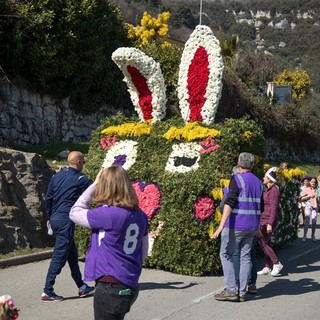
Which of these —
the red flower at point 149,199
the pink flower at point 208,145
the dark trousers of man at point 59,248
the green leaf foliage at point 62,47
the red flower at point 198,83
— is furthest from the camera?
the green leaf foliage at point 62,47

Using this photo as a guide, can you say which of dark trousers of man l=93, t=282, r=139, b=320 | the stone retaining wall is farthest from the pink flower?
the stone retaining wall

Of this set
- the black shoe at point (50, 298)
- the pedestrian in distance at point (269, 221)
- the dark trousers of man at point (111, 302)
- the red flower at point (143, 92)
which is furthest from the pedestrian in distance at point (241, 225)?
the red flower at point (143, 92)

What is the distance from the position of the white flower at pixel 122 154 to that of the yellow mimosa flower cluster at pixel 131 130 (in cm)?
15

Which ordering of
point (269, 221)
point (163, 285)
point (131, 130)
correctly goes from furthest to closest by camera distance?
point (131, 130) < point (269, 221) < point (163, 285)

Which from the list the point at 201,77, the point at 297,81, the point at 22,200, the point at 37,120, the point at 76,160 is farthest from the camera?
the point at 297,81

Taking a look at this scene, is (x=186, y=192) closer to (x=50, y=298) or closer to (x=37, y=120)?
(x=50, y=298)

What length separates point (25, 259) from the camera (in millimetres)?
9781

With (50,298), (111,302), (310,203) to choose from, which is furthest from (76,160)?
(310,203)

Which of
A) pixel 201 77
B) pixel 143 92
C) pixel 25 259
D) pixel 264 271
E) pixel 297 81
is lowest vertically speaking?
pixel 264 271

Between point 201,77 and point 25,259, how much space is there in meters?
4.14

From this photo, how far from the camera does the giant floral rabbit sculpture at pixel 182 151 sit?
894 cm

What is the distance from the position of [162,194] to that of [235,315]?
8.71 ft

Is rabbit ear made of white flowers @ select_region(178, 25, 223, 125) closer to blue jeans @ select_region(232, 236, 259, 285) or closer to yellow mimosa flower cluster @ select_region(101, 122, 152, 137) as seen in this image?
yellow mimosa flower cluster @ select_region(101, 122, 152, 137)

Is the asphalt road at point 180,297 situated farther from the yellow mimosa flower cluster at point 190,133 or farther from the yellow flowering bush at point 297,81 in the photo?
the yellow flowering bush at point 297,81
